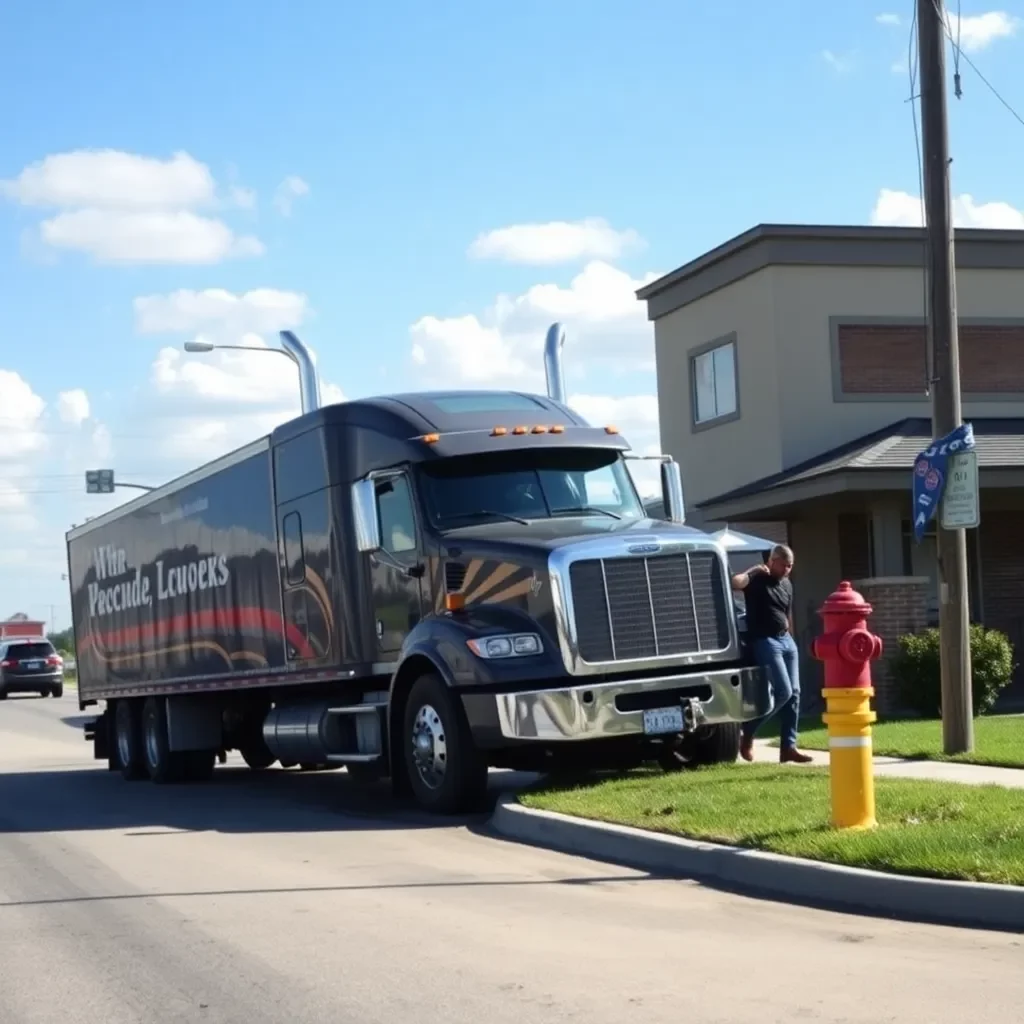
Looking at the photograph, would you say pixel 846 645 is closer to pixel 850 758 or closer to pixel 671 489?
pixel 850 758

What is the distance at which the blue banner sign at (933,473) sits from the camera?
13398mm

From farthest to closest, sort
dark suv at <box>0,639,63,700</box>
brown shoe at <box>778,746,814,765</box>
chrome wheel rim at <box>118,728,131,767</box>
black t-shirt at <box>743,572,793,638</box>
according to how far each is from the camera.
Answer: dark suv at <box>0,639,63,700</box>
chrome wheel rim at <box>118,728,131,767</box>
brown shoe at <box>778,746,814,765</box>
black t-shirt at <box>743,572,793,638</box>

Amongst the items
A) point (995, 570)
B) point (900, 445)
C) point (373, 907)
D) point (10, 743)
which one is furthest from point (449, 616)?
point (10, 743)

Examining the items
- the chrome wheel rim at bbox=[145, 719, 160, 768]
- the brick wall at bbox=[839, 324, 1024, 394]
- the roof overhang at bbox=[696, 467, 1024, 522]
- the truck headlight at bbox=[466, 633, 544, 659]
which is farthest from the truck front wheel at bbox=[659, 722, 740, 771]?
the brick wall at bbox=[839, 324, 1024, 394]

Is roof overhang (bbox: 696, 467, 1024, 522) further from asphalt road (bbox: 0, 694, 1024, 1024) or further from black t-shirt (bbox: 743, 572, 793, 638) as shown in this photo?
asphalt road (bbox: 0, 694, 1024, 1024)

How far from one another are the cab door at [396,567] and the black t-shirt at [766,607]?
270 centimetres

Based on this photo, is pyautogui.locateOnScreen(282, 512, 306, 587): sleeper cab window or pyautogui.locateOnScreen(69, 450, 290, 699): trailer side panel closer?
pyautogui.locateOnScreen(282, 512, 306, 587): sleeper cab window

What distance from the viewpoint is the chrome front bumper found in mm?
12391

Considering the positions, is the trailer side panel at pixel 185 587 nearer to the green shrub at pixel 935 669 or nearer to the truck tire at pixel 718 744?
the truck tire at pixel 718 744

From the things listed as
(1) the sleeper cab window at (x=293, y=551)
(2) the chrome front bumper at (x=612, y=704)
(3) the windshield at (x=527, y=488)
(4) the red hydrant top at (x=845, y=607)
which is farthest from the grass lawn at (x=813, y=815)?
(1) the sleeper cab window at (x=293, y=551)

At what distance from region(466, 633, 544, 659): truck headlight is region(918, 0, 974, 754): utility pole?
3.64 m

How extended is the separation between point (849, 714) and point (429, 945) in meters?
3.07

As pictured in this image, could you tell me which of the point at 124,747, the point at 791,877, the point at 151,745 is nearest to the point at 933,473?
the point at 791,877

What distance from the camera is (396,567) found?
13.8 m
